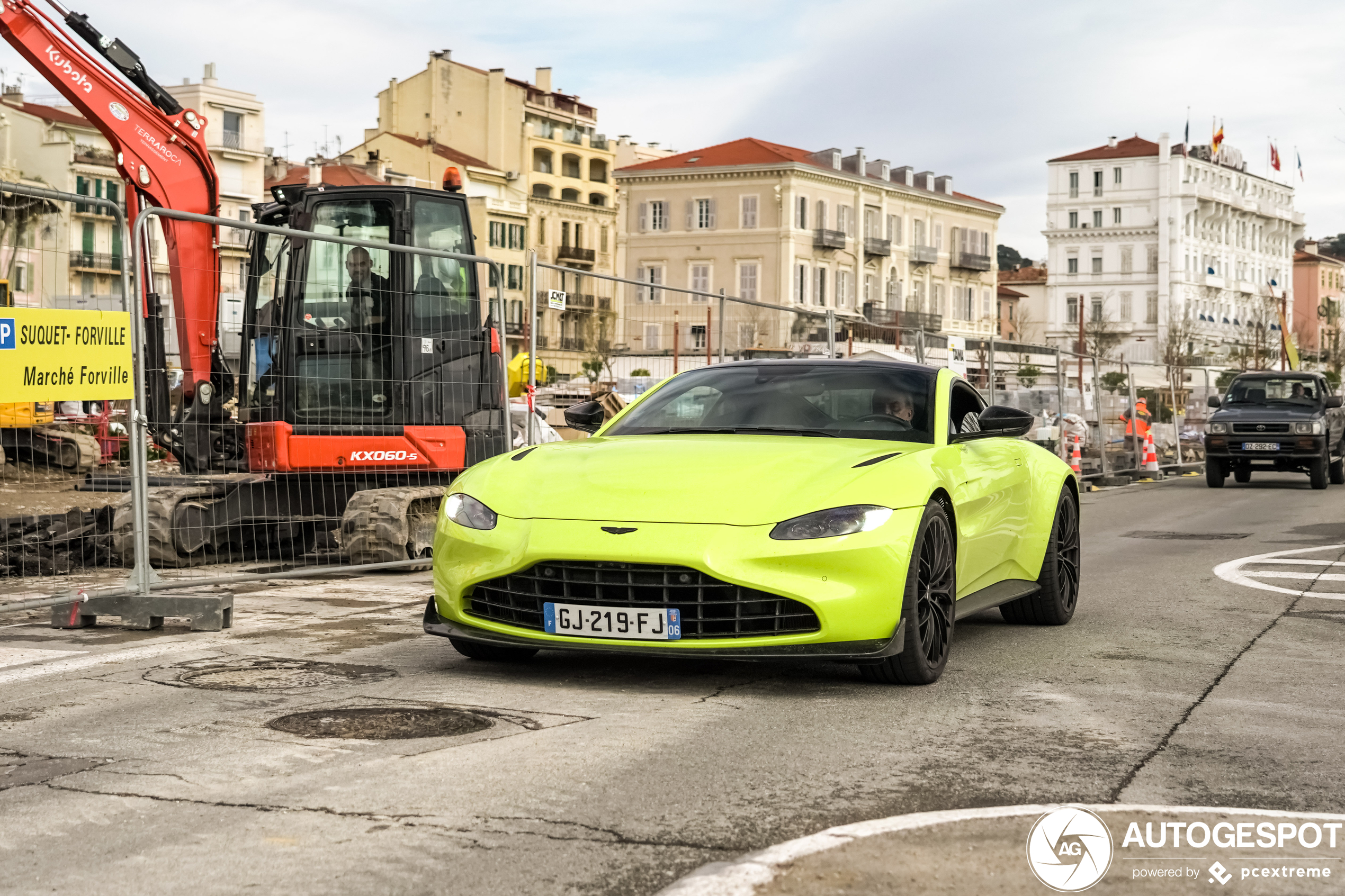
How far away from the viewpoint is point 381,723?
5.48 meters

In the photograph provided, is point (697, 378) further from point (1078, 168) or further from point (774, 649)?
point (1078, 168)

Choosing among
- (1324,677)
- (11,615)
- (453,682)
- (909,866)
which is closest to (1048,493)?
(1324,677)

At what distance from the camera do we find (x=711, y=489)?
20.3 feet

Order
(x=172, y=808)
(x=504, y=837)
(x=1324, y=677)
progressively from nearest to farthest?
(x=504, y=837) < (x=172, y=808) < (x=1324, y=677)

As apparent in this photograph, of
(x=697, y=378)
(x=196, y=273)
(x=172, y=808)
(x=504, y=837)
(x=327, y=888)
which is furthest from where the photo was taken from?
(x=196, y=273)

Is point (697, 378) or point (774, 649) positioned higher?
point (697, 378)

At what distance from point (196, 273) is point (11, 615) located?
4.90 metres

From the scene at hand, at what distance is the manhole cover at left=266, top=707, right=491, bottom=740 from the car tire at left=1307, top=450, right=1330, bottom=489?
21.6 metres

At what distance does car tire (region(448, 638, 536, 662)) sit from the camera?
22.2ft

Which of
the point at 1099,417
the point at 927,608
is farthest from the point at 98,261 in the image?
the point at 1099,417

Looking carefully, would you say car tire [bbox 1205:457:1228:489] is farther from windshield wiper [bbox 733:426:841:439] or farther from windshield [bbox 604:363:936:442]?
windshield wiper [bbox 733:426:841:439]

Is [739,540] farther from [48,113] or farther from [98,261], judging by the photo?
[48,113]

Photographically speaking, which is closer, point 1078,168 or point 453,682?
point 453,682

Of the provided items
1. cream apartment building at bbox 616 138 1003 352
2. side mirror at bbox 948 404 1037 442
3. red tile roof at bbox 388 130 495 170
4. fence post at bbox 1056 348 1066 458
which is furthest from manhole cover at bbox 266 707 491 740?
red tile roof at bbox 388 130 495 170
